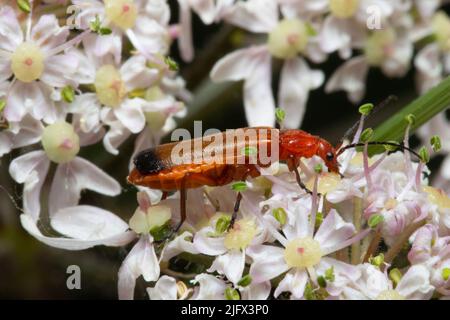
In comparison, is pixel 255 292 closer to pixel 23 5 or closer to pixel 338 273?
pixel 338 273

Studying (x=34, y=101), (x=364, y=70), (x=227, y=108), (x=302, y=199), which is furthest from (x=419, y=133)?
(x=34, y=101)

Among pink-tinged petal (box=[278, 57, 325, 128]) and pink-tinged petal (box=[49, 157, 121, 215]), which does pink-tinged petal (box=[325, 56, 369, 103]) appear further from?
pink-tinged petal (box=[49, 157, 121, 215])

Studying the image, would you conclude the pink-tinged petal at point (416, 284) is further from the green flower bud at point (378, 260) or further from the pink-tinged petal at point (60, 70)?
the pink-tinged petal at point (60, 70)

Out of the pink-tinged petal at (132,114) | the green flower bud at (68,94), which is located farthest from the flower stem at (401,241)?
the green flower bud at (68,94)

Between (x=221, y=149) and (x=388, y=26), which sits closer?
(x=221, y=149)

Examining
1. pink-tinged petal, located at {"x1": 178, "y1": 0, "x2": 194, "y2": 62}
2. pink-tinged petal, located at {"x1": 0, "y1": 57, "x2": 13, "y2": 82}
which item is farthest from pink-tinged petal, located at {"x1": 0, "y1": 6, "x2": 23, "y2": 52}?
pink-tinged petal, located at {"x1": 178, "y1": 0, "x2": 194, "y2": 62}

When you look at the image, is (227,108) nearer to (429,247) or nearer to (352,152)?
(352,152)
